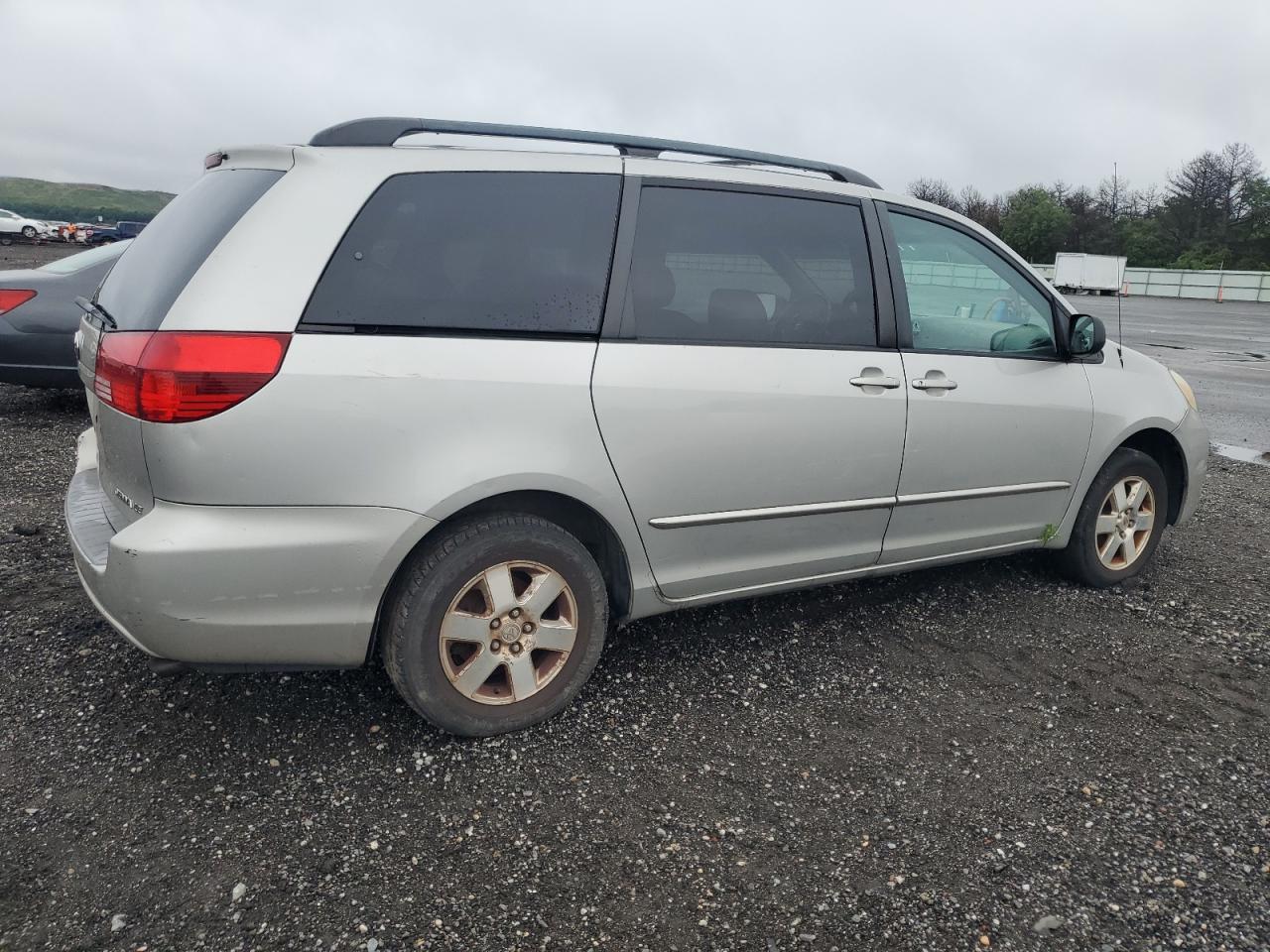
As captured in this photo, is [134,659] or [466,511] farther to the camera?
[134,659]

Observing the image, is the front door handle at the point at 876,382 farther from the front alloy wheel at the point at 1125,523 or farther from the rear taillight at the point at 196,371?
the rear taillight at the point at 196,371

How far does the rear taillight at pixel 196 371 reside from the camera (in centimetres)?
252

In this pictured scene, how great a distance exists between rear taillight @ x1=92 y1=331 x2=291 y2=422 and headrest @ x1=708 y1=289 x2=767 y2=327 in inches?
55.9

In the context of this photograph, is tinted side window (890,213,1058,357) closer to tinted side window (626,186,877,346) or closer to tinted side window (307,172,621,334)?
tinted side window (626,186,877,346)

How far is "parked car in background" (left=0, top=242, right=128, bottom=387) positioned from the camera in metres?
7.06

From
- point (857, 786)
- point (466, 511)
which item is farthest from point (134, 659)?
point (857, 786)

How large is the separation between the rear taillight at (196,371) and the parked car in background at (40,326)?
17.5ft

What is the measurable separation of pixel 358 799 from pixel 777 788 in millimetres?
1217

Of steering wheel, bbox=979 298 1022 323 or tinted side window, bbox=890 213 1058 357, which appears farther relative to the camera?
steering wheel, bbox=979 298 1022 323

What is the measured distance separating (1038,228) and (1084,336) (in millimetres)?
87595

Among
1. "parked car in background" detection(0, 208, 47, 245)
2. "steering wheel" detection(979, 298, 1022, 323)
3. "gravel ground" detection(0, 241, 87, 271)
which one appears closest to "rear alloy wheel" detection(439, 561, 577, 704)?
"steering wheel" detection(979, 298, 1022, 323)

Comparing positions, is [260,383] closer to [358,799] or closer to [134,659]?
[358,799]

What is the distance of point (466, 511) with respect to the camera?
2.89 m

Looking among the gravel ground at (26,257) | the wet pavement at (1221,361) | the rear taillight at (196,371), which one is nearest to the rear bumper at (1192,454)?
the wet pavement at (1221,361)
